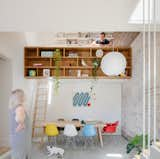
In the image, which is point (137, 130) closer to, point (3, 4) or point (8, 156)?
point (8, 156)

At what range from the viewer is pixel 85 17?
156 inches

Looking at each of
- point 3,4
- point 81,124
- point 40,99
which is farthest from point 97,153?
point 3,4

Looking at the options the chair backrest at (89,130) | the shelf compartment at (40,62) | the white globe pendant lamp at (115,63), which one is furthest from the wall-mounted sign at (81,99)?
the white globe pendant lamp at (115,63)

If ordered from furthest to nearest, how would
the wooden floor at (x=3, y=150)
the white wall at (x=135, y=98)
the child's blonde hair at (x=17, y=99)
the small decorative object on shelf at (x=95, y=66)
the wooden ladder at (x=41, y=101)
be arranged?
the wooden ladder at (x=41, y=101), the small decorative object on shelf at (x=95, y=66), the white wall at (x=135, y=98), the wooden floor at (x=3, y=150), the child's blonde hair at (x=17, y=99)

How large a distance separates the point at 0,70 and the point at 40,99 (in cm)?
263

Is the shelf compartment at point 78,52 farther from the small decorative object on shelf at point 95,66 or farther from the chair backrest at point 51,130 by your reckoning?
the chair backrest at point 51,130

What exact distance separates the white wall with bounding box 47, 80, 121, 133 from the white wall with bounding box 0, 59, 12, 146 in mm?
2972

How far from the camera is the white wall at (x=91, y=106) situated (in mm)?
9547

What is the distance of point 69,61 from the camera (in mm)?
8172

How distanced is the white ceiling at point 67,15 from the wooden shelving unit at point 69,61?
3.86 meters

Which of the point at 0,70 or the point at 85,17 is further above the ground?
the point at 85,17

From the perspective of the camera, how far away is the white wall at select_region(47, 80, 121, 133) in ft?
31.3

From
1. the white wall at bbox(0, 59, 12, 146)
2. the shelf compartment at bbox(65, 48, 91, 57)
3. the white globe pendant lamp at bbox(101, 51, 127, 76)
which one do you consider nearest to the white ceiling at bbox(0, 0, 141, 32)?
the white globe pendant lamp at bbox(101, 51, 127, 76)

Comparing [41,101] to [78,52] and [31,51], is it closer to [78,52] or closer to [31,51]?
[31,51]
